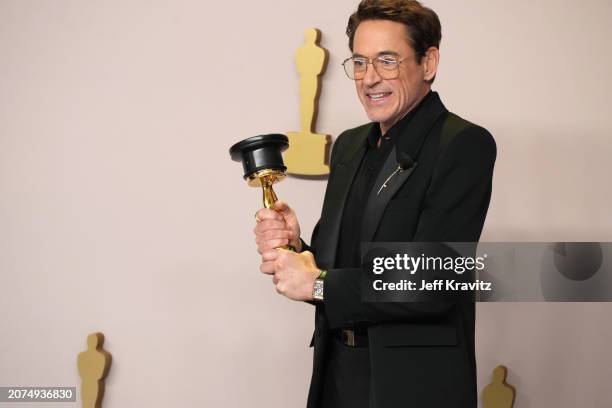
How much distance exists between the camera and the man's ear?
5.22 ft

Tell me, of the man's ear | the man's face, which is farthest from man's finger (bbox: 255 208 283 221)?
the man's ear

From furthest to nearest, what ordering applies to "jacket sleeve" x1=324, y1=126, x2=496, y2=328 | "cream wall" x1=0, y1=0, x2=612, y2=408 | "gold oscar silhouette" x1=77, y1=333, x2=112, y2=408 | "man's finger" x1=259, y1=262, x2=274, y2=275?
"gold oscar silhouette" x1=77, y1=333, x2=112, y2=408
"cream wall" x1=0, y1=0, x2=612, y2=408
"man's finger" x1=259, y1=262, x2=274, y2=275
"jacket sleeve" x1=324, y1=126, x2=496, y2=328

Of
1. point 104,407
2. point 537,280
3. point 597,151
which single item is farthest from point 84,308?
point 597,151

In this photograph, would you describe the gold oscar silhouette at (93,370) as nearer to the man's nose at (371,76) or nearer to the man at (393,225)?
the man at (393,225)

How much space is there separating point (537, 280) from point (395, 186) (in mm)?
1102

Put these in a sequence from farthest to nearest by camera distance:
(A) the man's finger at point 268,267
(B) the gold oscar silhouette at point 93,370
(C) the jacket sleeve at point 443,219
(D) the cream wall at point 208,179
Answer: (B) the gold oscar silhouette at point 93,370 < (D) the cream wall at point 208,179 < (A) the man's finger at point 268,267 < (C) the jacket sleeve at point 443,219

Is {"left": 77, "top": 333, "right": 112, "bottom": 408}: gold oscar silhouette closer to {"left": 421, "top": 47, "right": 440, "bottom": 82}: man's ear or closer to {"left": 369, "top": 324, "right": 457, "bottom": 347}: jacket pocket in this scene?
{"left": 369, "top": 324, "right": 457, "bottom": 347}: jacket pocket

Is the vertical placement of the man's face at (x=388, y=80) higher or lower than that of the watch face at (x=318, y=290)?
higher

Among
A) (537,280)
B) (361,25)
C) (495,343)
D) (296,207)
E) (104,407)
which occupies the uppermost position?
(361,25)

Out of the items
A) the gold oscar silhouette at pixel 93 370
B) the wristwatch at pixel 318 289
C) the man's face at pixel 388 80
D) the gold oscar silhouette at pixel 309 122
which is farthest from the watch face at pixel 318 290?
the gold oscar silhouette at pixel 93 370

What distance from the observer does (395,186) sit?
1494 millimetres

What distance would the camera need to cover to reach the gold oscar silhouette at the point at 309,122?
2.42 meters

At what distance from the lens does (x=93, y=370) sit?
8.69 feet

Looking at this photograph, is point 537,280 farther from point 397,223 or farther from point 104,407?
point 104,407
